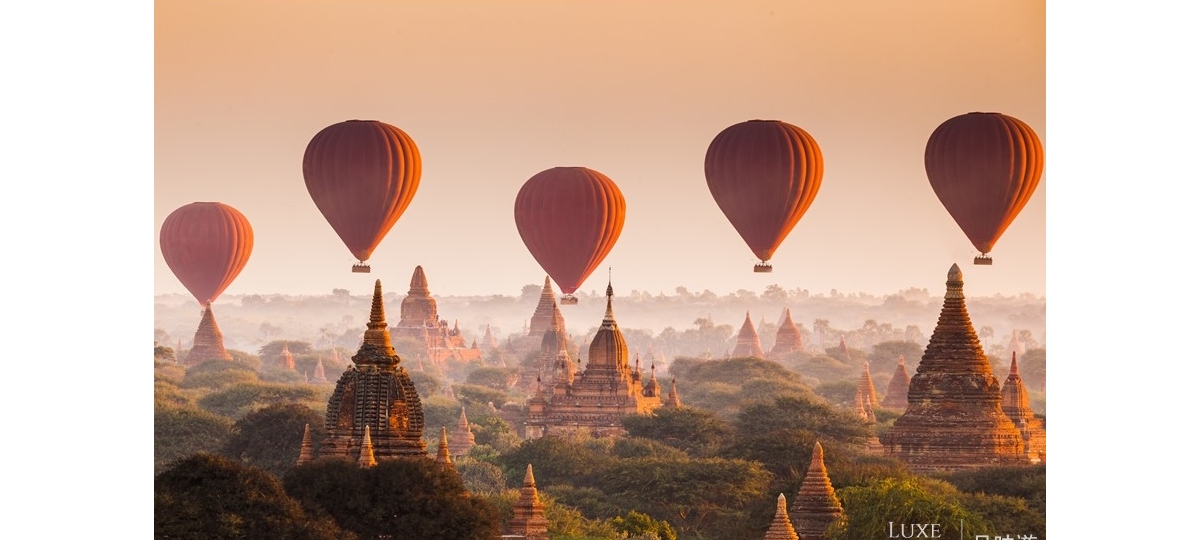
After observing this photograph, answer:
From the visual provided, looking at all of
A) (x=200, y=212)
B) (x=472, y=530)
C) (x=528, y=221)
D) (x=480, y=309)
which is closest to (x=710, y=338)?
(x=480, y=309)

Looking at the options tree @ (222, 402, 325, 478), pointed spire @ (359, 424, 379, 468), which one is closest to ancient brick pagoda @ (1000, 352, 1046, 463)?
tree @ (222, 402, 325, 478)

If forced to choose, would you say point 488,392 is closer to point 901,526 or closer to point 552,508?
point 552,508

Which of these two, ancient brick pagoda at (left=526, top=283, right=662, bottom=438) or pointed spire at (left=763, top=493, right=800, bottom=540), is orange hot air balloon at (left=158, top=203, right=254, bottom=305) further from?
pointed spire at (left=763, top=493, right=800, bottom=540)

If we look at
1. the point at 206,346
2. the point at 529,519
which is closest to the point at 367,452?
the point at 529,519

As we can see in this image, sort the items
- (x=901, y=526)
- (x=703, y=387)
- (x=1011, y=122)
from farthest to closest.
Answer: (x=703, y=387)
(x=1011, y=122)
(x=901, y=526)

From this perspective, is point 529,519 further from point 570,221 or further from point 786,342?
point 786,342

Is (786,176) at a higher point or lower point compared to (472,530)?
higher
